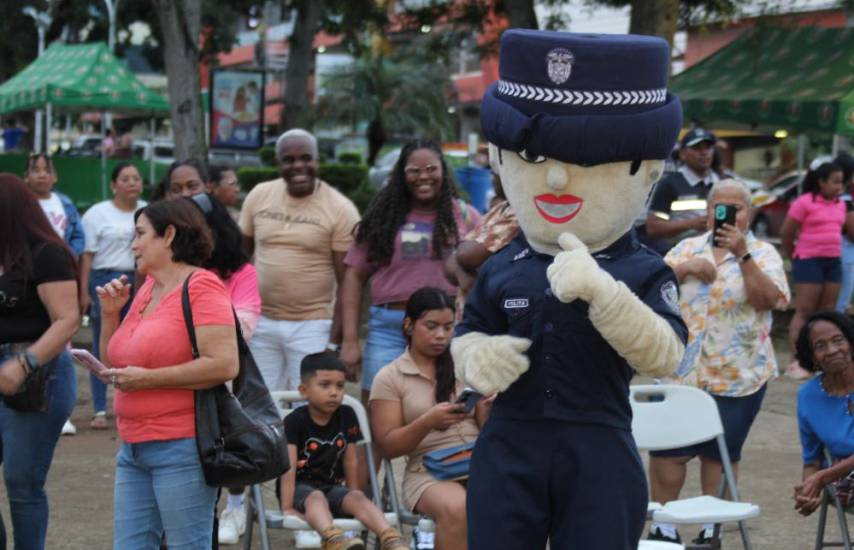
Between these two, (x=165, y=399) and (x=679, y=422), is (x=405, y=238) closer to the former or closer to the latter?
(x=679, y=422)

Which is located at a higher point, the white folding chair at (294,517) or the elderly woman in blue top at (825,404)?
Answer: the elderly woman in blue top at (825,404)

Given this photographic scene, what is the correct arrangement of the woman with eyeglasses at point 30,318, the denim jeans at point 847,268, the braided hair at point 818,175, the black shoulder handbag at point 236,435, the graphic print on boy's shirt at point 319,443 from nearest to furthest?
the black shoulder handbag at point 236,435, the woman with eyeglasses at point 30,318, the graphic print on boy's shirt at point 319,443, the braided hair at point 818,175, the denim jeans at point 847,268

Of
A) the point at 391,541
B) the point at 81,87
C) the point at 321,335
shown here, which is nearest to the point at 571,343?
the point at 391,541

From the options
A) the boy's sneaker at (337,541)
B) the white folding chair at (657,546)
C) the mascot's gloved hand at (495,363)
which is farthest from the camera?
the boy's sneaker at (337,541)

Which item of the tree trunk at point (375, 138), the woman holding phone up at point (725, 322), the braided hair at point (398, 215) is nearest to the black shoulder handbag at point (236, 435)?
the braided hair at point (398, 215)

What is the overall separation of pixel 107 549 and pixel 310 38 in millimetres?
15984

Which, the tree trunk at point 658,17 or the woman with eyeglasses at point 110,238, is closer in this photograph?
the woman with eyeglasses at point 110,238

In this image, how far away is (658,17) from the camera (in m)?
11.7

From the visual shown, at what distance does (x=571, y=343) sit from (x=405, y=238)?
258 centimetres

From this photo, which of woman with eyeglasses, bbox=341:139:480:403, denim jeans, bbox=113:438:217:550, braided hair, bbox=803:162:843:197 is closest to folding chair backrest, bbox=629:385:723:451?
woman with eyeglasses, bbox=341:139:480:403

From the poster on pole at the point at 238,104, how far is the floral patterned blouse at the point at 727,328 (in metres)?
15.2

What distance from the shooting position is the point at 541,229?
361 cm

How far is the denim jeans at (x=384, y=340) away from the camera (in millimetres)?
5973

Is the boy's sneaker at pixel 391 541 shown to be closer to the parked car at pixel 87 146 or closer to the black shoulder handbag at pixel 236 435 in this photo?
the black shoulder handbag at pixel 236 435
